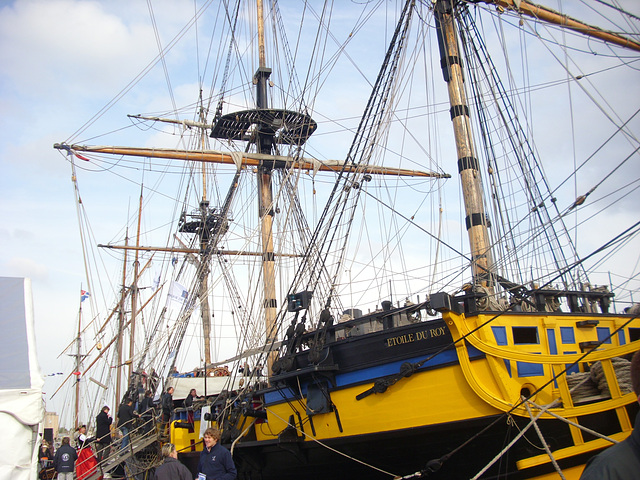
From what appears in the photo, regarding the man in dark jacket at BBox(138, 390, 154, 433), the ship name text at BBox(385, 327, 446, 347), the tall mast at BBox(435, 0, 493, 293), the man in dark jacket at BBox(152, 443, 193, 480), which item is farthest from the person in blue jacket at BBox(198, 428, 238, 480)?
the man in dark jacket at BBox(138, 390, 154, 433)

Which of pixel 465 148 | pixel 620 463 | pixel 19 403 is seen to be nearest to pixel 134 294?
pixel 465 148

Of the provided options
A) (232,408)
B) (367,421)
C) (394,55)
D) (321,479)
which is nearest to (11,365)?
(367,421)

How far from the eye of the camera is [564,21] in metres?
13.6

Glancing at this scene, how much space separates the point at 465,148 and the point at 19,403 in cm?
984

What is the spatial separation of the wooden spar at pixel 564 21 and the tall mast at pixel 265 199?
28.4 ft

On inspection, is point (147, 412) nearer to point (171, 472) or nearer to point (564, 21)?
point (171, 472)

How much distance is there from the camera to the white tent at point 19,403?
15.5ft

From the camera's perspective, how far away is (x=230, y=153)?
72.6 feet

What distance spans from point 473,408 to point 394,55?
7.96 meters

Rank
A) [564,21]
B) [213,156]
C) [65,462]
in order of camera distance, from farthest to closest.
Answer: [213,156] → [564,21] → [65,462]

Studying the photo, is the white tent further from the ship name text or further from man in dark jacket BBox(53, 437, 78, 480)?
man in dark jacket BBox(53, 437, 78, 480)

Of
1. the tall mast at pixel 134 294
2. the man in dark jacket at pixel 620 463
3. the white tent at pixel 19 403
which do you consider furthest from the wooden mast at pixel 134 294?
the man in dark jacket at pixel 620 463

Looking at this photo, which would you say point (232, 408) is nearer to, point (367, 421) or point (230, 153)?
point (367, 421)

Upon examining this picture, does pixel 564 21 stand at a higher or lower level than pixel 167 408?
higher
